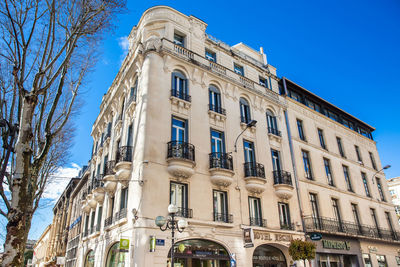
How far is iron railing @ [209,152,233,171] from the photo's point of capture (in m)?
16.6

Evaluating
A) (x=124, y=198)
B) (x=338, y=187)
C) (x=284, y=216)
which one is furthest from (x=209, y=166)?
(x=338, y=187)

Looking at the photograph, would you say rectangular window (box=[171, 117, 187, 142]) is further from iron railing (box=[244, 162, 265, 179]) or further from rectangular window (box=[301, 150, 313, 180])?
rectangular window (box=[301, 150, 313, 180])

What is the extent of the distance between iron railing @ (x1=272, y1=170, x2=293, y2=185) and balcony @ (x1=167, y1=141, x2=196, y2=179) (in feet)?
21.8

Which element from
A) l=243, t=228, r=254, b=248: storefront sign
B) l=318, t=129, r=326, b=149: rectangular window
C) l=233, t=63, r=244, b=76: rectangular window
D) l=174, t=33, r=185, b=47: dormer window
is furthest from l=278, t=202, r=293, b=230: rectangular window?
l=174, t=33, r=185, b=47: dormer window

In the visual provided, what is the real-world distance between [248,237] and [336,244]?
9016 mm

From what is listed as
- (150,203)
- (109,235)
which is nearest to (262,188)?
(150,203)

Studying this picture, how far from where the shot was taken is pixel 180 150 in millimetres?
15555

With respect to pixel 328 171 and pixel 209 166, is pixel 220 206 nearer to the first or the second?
pixel 209 166

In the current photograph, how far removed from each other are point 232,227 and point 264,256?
10.8 feet

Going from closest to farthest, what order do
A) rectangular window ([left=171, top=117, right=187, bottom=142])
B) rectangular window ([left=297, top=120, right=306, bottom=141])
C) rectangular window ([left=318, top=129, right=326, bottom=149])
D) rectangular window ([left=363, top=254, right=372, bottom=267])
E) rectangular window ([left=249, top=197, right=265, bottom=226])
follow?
rectangular window ([left=171, top=117, right=187, bottom=142]) → rectangular window ([left=249, top=197, right=265, bottom=226]) → rectangular window ([left=363, top=254, right=372, bottom=267]) → rectangular window ([left=297, top=120, right=306, bottom=141]) → rectangular window ([left=318, top=129, right=326, bottom=149])

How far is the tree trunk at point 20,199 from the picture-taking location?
26.1 feet

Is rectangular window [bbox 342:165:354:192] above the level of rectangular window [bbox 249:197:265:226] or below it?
above

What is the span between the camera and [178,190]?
49.7ft

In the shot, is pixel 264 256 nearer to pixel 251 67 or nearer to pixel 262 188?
pixel 262 188
